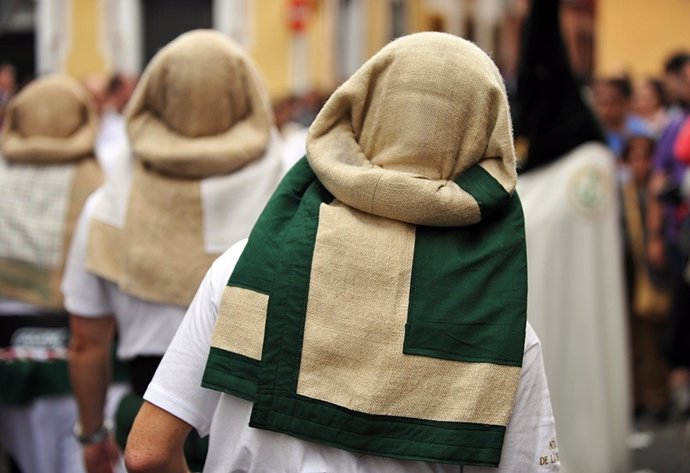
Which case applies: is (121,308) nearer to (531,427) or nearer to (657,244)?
(531,427)

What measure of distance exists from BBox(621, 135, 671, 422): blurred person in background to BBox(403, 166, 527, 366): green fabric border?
5.60m

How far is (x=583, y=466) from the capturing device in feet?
18.8

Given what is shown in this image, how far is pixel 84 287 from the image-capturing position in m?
3.76

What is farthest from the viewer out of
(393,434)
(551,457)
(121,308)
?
(121,308)

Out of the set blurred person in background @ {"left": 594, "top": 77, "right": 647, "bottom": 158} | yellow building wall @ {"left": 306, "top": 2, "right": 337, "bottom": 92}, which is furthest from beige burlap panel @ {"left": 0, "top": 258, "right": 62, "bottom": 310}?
yellow building wall @ {"left": 306, "top": 2, "right": 337, "bottom": 92}

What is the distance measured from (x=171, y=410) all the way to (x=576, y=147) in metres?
3.43

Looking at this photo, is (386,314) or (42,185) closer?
(386,314)

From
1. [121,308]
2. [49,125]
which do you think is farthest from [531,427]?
[49,125]

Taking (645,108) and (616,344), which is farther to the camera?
(645,108)

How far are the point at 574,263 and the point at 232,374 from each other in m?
3.38

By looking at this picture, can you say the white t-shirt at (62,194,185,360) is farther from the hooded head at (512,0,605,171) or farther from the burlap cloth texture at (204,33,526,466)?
the hooded head at (512,0,605,171)

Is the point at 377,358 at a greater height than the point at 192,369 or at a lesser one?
greater

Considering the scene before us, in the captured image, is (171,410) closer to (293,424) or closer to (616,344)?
(293,424)

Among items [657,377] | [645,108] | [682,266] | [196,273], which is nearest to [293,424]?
[196,273]
